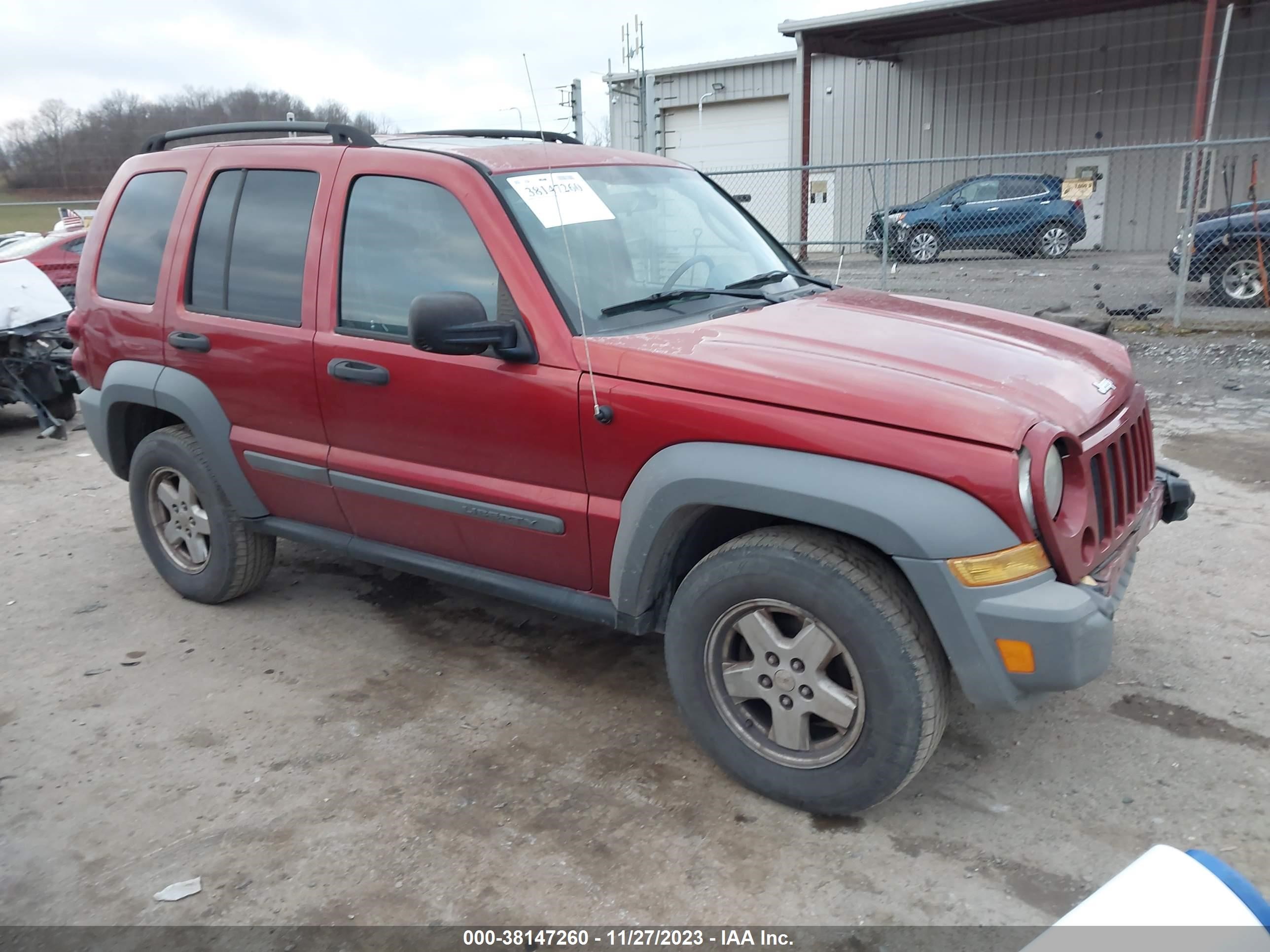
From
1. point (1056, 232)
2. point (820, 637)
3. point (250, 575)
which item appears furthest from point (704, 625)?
point (1056, 232)

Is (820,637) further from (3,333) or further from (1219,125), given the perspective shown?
(1219,125)

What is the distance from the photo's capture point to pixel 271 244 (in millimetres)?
3979

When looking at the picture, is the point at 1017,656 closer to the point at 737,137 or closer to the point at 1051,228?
the point at 1051,228

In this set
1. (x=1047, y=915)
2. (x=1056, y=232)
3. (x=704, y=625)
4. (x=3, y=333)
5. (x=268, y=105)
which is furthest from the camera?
(x=1056, y=232)

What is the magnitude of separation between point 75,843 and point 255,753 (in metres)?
0.60

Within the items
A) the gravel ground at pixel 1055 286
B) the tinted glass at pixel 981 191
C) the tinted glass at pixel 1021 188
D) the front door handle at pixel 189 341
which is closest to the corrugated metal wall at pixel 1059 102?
the tinted glass at pixel 981 191

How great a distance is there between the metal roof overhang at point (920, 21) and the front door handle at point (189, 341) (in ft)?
64.1

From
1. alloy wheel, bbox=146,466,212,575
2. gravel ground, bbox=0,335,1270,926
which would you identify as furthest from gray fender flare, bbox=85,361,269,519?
gravel ground, bbox=0,335,1270,926

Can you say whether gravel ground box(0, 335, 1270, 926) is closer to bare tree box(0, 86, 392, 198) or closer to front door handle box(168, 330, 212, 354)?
front door handle box(168, 330, 212, 354)

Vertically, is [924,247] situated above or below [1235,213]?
below

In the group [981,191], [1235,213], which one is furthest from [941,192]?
[1235,213]

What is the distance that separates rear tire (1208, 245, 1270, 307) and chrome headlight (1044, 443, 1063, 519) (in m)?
11.0

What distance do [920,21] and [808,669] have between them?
21596 mm

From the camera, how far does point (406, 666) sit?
13.4 feet
